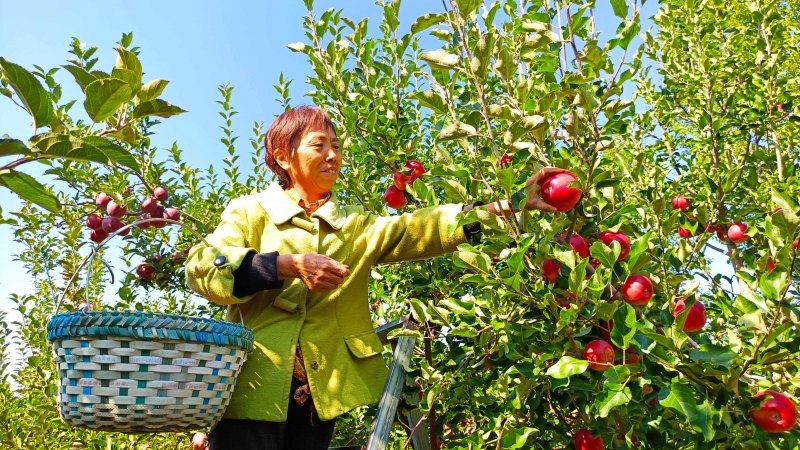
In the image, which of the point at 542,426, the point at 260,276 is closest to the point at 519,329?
the point at 542,426

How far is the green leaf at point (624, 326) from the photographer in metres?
1.08

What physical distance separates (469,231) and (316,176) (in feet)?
1.51

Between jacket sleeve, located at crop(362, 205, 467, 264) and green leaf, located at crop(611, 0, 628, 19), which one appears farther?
jacket sleeve, located at crop(362, 205, 467, 264)

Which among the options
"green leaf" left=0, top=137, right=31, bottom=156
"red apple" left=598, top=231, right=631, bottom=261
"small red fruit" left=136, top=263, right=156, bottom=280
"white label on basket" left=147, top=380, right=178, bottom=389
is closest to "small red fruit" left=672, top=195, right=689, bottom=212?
"red apple" left=598, top=231, right=631, bottom=261

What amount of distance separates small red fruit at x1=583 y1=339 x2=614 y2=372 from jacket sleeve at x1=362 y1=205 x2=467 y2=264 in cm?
52

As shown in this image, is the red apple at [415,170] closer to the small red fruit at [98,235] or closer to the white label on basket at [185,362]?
the white label on basket at [185,362]

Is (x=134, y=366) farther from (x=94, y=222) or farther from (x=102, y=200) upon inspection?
(x=94, y=222)

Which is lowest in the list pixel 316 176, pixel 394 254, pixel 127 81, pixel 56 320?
pixel 394 254

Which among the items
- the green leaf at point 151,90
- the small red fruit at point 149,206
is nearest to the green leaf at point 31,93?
the green leaf at point 151,90

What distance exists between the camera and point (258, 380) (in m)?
1.53

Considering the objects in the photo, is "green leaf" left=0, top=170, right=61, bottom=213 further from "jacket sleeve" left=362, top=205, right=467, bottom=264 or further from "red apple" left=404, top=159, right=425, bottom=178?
"red apple" left=404, top=159, right=425, bottom=178

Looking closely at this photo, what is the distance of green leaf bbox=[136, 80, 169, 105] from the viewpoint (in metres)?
0.98

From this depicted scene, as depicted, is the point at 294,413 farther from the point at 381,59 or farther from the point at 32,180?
the point at 381,59

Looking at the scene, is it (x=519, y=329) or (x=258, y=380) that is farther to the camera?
(x=258, y=380)
